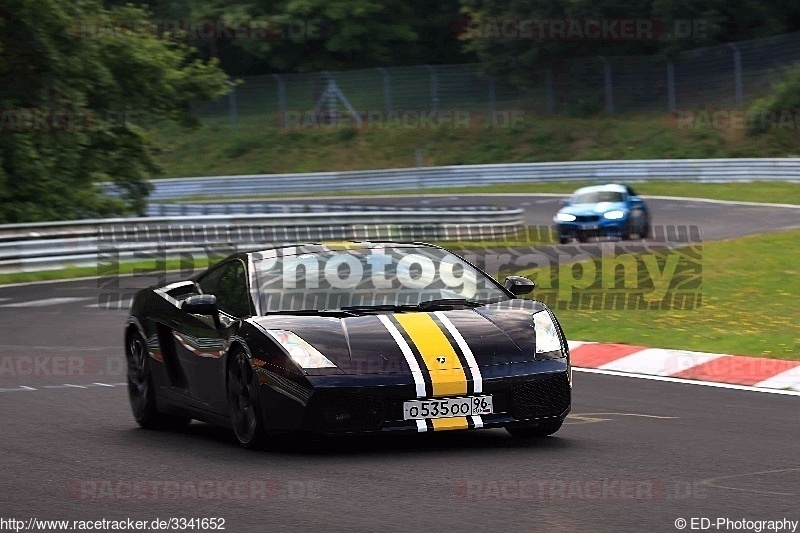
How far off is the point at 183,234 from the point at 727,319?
548 inches

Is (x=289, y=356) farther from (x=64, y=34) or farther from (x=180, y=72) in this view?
(x=180, y=72)

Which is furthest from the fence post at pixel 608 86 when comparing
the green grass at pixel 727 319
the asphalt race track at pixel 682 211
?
the green grass at pixel 727 319

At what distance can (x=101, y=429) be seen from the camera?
960cm

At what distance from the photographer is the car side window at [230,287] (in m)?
8.82

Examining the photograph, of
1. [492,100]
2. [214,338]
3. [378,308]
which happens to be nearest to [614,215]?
[378,308]

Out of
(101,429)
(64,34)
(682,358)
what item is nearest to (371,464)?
(101,429)

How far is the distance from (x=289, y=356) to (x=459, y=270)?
66.1 inches

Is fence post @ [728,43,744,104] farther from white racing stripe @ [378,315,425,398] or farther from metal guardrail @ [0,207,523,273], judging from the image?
white racing stripe @ [378,315,425,398]

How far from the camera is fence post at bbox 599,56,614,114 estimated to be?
56406mm

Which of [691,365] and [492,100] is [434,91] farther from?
[691,365]

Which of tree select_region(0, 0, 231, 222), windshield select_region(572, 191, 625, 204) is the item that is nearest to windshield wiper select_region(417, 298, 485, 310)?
windshield select_region(572, 191, 625, 204)

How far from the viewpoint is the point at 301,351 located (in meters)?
8.04

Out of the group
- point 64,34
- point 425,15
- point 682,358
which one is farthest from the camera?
point 425,15

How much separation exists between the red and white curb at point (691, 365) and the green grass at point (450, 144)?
1540 inches
